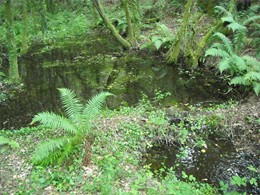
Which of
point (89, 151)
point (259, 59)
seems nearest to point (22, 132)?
point (89, 151)

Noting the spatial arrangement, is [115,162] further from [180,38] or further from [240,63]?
[180,38]

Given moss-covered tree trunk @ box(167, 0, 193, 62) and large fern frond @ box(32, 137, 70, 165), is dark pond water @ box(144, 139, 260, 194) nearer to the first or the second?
large fern frond @ box(32, 137, 70, 165)

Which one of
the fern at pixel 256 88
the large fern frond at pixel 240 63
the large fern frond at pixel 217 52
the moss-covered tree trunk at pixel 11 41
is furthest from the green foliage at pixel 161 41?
the moss-covered tree trunk at pixel 11 41

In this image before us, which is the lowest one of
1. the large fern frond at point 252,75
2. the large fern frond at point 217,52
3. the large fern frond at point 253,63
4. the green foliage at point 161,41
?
the large fern frond at point 252,75

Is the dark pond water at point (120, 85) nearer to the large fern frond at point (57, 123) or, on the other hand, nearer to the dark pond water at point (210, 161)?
the dark pond water at point (210, 161)

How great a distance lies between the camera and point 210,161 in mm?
6727

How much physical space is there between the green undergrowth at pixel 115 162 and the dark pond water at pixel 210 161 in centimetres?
24

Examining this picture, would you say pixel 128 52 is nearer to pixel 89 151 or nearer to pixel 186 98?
pixel 186 98

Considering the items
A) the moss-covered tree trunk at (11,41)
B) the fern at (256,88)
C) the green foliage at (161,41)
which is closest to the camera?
the fern at (256,88)

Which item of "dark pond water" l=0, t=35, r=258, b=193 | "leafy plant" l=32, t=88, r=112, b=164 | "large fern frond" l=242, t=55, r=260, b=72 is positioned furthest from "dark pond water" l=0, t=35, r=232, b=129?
"leafy plant" l=32, t=88, r=112, b=164

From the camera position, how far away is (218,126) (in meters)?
7.75

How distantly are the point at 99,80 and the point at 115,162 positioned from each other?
599cm

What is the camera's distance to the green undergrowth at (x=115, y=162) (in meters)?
5.29

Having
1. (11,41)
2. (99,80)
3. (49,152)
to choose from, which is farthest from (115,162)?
(11,41)
